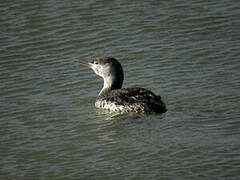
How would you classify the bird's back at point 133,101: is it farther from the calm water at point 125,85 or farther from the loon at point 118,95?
the calm water at point 125,85

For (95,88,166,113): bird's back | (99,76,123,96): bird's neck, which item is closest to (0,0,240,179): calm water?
(95,88,166,113): bird's back

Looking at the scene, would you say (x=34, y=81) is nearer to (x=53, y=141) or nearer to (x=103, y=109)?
(x=103, y=109)

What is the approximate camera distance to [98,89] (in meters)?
11.7

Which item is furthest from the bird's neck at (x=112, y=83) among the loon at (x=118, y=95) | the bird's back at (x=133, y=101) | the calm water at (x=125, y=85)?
the bird's back at (x=133, y=101)

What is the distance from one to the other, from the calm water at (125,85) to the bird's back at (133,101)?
167 millimetres

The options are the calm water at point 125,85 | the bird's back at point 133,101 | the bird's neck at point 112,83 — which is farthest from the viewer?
the bird's neck at point 112,83

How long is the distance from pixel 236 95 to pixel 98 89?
9.58 feet

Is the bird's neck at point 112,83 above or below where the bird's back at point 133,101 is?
above

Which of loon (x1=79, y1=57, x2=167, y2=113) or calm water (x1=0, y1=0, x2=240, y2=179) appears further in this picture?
loon (x1=79, y1=57, x2=167, y2=113)

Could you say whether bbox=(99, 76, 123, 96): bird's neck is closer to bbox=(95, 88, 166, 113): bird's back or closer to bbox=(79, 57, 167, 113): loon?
bbox=(79, 57, 167, 113): loon

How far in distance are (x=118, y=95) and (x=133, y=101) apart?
16.7 inches

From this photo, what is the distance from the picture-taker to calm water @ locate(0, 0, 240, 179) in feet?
26.2

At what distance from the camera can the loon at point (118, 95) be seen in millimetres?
9758

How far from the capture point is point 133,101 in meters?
9.92
